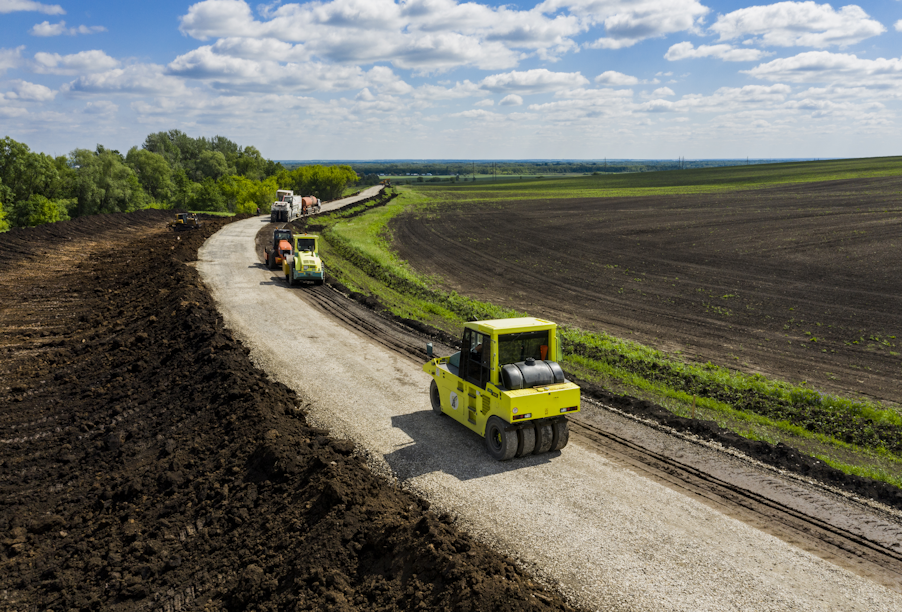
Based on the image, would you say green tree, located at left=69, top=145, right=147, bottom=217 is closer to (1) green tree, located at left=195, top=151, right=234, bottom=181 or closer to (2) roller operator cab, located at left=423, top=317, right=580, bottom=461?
(1) green tree, located at left=195, top=151, right=234, bottom=181

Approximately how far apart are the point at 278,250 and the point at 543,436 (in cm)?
2819

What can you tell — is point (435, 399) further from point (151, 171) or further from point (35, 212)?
point (151, 171)

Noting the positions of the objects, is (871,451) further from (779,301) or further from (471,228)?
(471,228)

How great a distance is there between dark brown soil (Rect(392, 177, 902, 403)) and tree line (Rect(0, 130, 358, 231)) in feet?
148

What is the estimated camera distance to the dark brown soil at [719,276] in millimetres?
21516

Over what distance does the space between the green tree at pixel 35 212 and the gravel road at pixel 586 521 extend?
6877 centimetres

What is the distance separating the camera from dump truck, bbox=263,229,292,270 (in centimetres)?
3559

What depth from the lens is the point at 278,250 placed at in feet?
118

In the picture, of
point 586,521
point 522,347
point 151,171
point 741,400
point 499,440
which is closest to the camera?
point 586,521

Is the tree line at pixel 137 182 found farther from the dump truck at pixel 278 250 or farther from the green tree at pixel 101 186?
the dump truck at pixel 278 250

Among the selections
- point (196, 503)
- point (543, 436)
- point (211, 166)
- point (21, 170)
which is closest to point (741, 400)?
point (543, 436)

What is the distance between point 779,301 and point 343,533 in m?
27.3

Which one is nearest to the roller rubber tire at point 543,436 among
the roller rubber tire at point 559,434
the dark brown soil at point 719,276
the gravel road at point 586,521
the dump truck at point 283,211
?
the roller rubber tire at point 559,434

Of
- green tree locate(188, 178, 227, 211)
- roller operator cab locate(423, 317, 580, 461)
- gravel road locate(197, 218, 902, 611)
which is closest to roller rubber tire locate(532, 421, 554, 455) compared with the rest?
roller operator cab locate(423, 317, 580, 461)
